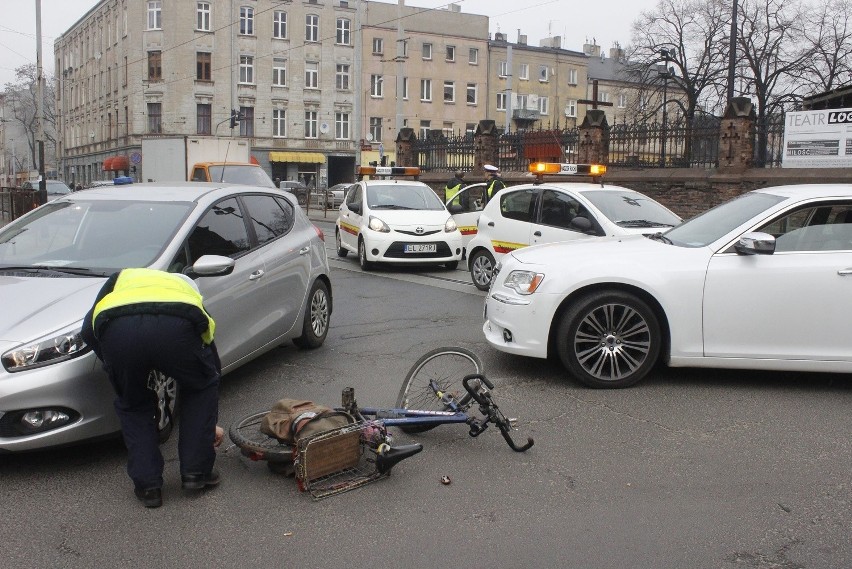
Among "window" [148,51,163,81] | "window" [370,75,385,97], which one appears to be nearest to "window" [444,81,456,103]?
"window" [370,75,385,97]

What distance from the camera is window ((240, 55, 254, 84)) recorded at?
58656mm

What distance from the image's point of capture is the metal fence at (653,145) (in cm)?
1949

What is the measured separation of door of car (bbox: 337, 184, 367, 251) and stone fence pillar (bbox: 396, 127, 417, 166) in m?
15.6

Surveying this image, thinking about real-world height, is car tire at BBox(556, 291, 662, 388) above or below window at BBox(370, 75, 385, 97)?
below

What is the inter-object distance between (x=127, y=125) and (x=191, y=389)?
196ft

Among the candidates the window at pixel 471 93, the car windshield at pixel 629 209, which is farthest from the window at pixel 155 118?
the car windshield at pixel 629 209

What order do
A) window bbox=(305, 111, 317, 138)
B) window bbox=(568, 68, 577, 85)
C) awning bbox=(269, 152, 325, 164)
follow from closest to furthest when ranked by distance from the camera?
awning bbox=(269, 152, 325, 164)
window bbox=(305, 111, 317, 138)
window bbox=(568, 68, 577, 85)

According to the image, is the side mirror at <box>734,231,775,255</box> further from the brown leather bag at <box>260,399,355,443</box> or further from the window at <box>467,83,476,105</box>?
the window at <box>467,83,476,105</box>

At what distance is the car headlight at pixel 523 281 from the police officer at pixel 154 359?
9.46 ft

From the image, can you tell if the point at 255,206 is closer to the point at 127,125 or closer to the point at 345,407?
the point at 345,407

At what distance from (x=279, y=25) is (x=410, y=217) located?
161ft

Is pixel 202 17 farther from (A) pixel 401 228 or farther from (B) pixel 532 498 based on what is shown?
(B) pixel 532 498

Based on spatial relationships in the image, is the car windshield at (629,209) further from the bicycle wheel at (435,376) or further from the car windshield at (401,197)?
the bicycle wheel at (435,376)

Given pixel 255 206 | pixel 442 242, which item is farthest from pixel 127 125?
pixel 255 206
